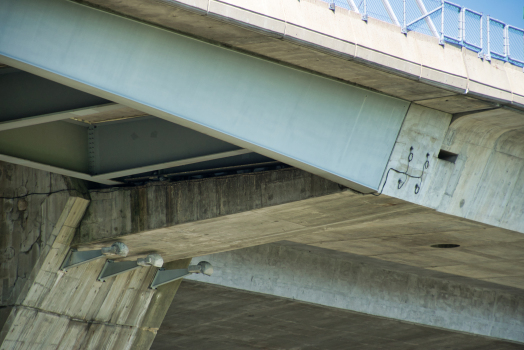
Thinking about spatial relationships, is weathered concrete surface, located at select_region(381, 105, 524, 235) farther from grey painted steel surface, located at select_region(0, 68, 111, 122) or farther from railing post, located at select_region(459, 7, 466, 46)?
grey painted steel surface, located at select_region(0, 68, 111, 122)

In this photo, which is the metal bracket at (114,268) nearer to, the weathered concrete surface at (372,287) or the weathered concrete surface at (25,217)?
the weathered concrete surface at (25,217)

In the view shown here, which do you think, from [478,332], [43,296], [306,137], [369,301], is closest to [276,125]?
[306,137]

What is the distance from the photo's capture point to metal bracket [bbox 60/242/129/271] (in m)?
14.1

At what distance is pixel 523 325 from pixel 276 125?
19744 millimetres

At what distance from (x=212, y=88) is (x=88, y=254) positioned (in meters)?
6.81

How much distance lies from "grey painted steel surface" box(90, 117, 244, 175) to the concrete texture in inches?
257

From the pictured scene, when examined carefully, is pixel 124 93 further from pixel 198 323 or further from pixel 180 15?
pixel 198 323

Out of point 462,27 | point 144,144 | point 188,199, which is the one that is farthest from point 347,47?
point 188,199

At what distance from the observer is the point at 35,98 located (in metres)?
11.3

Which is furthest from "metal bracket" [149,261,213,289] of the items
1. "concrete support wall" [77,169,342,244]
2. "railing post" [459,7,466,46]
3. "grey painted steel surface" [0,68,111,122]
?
"railing post" [459,7,466,46]

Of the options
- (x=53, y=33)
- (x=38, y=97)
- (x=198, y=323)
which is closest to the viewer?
(x=53, y=33)

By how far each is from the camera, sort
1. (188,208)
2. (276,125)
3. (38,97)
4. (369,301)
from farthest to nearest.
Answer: (369,301)
(188,208)
(38,97)
(276,125)

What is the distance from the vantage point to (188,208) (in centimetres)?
1324

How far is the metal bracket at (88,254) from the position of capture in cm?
1407
